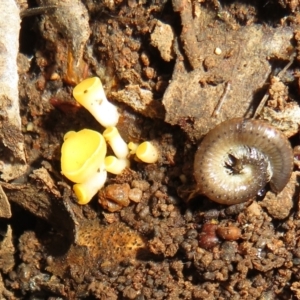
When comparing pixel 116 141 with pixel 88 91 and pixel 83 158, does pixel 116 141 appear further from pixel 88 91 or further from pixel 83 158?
pixel 88 91

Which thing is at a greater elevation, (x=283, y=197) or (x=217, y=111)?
(x=217, y=111)

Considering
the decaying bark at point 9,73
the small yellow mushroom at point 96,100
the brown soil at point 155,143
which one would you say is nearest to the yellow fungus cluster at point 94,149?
the small yellow mushroom at point 96,100

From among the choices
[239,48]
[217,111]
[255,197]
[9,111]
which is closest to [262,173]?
[255,197]

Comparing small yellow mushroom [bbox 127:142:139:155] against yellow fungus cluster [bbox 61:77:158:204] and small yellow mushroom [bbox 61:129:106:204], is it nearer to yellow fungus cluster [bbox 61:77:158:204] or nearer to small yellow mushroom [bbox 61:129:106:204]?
yellow fungus cluster [bbox 61:77:158:204]

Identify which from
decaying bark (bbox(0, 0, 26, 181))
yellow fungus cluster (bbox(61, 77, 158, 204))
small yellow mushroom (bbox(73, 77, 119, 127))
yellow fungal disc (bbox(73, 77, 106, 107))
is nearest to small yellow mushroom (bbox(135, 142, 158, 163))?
yellow fungus cluster (bbox(61, 77, 158, 204))

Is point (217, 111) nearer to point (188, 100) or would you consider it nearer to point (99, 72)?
point (188, 100)

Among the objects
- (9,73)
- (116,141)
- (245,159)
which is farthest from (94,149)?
(245,159)
